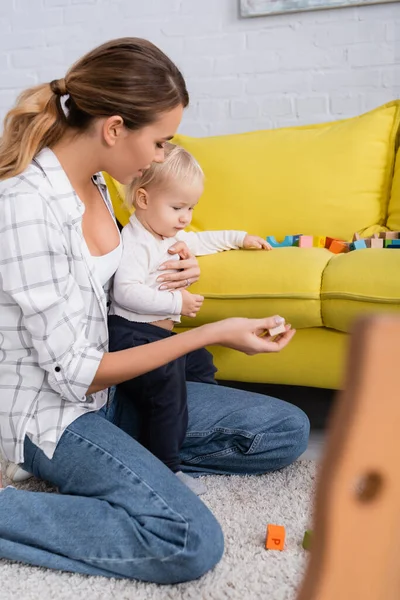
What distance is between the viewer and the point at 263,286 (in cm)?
183

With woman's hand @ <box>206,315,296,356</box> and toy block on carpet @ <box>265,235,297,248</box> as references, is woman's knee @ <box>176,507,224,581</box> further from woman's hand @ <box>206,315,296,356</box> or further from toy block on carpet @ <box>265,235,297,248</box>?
toy block on carpet @ <box>265,235,297,248</box>

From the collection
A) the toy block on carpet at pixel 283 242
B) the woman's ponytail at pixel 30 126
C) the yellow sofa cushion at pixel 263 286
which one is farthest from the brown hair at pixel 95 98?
the toy block on carpet at pixel 283 242

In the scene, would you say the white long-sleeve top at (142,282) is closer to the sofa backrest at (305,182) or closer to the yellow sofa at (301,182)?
the yellow sofa at (301,182)

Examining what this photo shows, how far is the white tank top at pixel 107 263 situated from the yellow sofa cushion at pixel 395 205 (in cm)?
111

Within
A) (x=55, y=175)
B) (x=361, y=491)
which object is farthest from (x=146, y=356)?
(x=361, y=491)

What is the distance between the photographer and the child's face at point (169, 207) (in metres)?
1.66

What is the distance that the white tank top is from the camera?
1.45 meters

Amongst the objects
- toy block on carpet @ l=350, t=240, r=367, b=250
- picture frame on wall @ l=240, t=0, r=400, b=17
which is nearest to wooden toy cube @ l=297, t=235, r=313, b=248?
toy block on carpet @ l=350, t=240, r=367, b=250

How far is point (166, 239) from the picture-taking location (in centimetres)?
173

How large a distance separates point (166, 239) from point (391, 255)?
0.56 metres

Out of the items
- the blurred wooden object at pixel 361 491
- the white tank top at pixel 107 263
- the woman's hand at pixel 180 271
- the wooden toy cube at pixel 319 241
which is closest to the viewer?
the blurred wooden object at pixel 361 491

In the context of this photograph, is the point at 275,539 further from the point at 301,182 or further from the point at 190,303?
the point at 301,182

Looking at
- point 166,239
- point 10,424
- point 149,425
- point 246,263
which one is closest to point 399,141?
point 246,263

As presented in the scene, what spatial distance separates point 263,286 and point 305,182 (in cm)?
63
